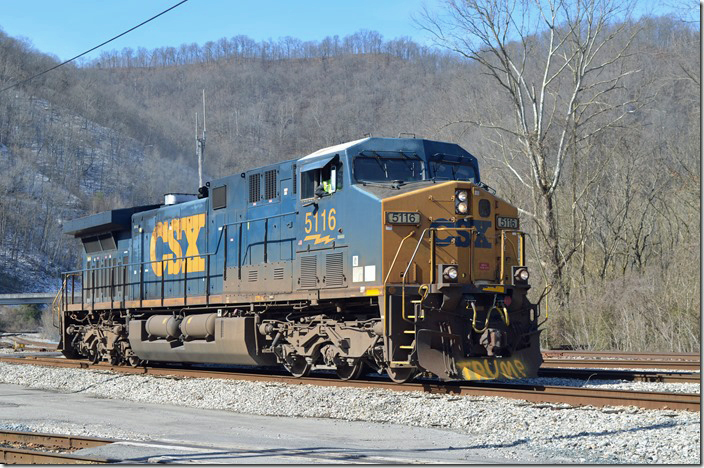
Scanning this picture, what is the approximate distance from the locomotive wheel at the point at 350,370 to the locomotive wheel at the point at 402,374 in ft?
2.35

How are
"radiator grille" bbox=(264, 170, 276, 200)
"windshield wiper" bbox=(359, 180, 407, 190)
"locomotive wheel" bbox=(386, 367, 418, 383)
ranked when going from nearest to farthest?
"locomotive wheel" bbox=(386, 367, 418, 383) → "windshield wiper" bbox=(359, 180, 407, 190) → "radiator grille" bbox=(264, 170, 276, 200)

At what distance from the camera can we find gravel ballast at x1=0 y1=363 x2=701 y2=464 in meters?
7.33

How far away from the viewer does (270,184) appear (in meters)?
13.3

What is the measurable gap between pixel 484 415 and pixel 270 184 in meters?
5.88

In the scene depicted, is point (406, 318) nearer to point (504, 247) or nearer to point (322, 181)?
point (504, 247)

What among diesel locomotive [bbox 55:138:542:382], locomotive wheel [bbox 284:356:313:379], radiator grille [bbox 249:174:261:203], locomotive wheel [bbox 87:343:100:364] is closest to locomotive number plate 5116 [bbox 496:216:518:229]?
diesel locomotive [bbox 55:138:542:382]

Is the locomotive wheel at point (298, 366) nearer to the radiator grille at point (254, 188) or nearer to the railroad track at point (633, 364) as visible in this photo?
the radiator grille at point (254, 188)

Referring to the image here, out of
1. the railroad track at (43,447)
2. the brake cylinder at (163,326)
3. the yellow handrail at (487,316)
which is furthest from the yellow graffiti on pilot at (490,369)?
the brake cylinder at (163,326)

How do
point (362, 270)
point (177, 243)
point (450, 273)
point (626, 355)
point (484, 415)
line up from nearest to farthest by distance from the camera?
point (484, 415) < point (450, 273) < point (362, 270) < point (177, 243) < point (626, 355)

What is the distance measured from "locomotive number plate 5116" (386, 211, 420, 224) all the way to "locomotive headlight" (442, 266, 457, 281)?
2.57 feet

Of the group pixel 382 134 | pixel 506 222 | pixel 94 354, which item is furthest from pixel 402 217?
pixel 382 134

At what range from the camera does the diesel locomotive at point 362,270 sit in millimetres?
10875

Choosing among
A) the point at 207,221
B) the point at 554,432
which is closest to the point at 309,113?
the point at 207,221

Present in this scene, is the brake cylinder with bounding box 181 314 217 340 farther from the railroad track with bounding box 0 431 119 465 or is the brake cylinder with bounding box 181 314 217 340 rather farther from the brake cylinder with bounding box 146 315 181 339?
the railroad track with bounding box 0 431 119 465
